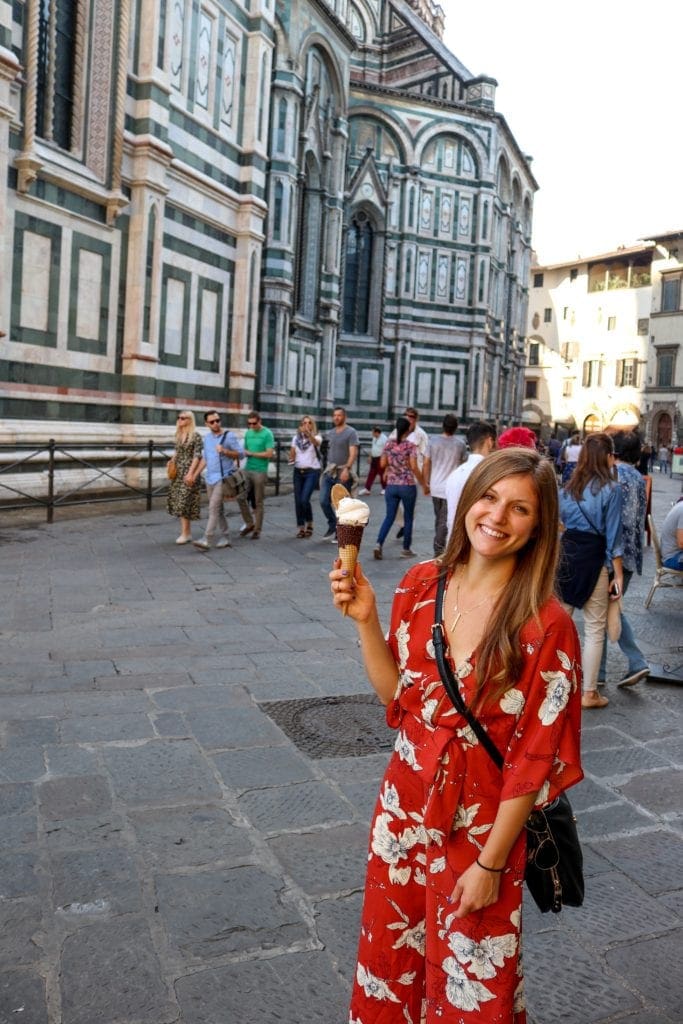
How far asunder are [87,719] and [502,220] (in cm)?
3410

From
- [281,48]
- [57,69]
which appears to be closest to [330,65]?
[281,48]

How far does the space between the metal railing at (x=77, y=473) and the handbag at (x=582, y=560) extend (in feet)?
25.8

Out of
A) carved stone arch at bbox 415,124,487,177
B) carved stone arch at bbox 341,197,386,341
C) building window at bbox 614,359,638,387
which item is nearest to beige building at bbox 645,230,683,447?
building window at bbox 614,359,638,387

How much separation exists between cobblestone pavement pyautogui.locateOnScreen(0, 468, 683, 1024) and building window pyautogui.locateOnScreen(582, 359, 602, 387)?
4970 cm

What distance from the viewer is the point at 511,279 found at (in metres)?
38.3

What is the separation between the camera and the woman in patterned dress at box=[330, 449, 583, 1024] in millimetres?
1866

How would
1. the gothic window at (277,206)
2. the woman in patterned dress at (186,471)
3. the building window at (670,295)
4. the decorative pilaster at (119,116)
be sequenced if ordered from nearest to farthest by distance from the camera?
the woman in patterned dress at (186,471) < the decorative pilaster at (119,116) < the gothic window at (277,206) < the building window at (670,295)

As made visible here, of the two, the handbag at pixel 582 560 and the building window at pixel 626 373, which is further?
the building window at pixel 626 373

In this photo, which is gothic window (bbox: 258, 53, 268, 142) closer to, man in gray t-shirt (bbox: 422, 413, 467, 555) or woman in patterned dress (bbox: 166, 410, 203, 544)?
woman in patterned dress (bbox: 166, 410, 203, 544)

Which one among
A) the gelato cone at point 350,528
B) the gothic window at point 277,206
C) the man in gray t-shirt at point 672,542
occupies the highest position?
the gothic window at point 277,206

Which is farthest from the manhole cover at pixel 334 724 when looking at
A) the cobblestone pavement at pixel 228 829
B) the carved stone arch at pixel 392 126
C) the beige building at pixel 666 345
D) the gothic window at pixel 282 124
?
the beige building at pixel 666 345

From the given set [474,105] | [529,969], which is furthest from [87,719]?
[474,105]

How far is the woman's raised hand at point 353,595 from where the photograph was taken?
2.04 meters

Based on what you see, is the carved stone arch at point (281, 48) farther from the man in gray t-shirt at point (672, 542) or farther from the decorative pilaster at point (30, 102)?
the man in gray t-shirt at point (672, 542)
